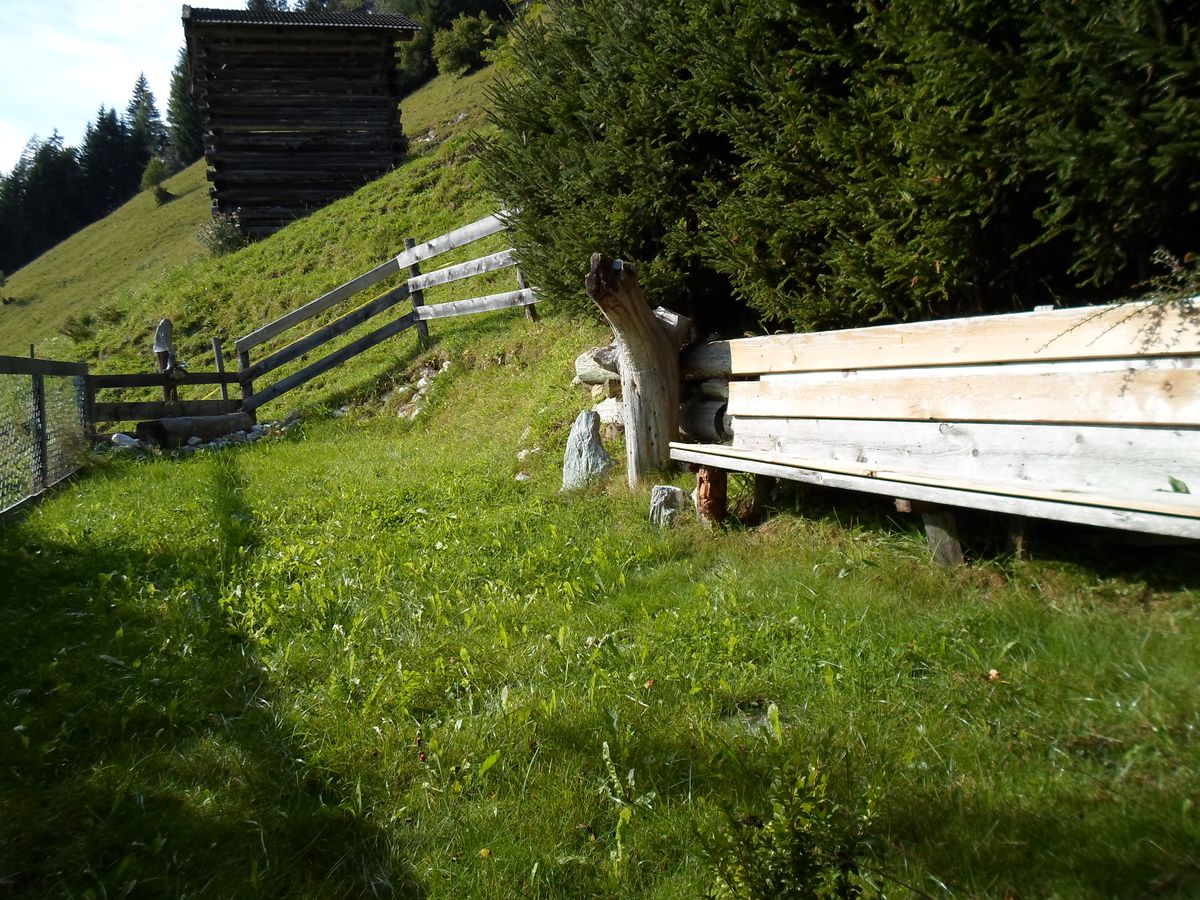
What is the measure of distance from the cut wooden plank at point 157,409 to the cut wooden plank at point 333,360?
0.32 m

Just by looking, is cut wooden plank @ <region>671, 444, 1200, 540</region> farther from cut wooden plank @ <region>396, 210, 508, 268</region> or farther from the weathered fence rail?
the weathered fence rail

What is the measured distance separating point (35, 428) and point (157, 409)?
425 cm

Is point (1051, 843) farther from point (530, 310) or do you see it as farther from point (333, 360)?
point (333, 360)

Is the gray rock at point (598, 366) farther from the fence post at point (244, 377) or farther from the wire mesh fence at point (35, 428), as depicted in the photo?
the fence post at point (244, 377)

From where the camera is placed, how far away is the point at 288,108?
81.7 feet

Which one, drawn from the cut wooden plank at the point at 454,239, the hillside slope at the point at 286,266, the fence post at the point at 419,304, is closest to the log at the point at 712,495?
the cut wooden plank at the point at 454,239

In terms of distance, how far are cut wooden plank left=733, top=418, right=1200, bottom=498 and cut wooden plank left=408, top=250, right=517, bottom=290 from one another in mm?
6403

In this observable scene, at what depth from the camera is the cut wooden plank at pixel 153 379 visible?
12226 mm

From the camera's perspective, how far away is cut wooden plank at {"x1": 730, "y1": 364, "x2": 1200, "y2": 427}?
313cm

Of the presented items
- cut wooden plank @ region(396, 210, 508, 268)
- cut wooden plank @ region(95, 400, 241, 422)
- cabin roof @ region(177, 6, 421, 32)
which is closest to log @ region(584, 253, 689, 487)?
cut wooden plank @ region(396, 210, 508, 268)

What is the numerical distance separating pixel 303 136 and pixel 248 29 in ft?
10.6

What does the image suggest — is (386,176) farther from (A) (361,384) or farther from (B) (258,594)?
(B) (258,594)

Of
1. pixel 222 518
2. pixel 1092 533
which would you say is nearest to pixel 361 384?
pixel 222 518

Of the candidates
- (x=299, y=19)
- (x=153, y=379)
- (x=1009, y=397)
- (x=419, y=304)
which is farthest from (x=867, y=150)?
(x=299, y=19)
